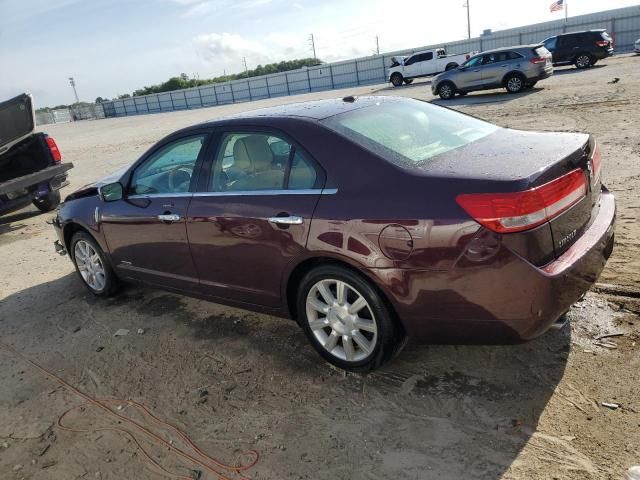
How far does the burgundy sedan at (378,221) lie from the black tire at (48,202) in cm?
617

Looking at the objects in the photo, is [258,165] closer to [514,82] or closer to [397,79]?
[514,82]

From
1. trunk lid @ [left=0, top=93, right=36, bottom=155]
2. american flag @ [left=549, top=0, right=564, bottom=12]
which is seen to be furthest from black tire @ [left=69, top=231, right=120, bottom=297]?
american flag @ [left=549, top=0, right=564, bottom=12]

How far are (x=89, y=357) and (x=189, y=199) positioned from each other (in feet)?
4.82

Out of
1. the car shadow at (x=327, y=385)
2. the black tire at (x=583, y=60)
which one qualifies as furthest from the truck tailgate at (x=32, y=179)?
the black tire at (x=583, y=60)

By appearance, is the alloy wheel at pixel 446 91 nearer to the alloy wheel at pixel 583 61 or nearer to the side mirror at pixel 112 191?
the alloy wheel at pixel 583 61

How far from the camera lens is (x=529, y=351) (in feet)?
10.8

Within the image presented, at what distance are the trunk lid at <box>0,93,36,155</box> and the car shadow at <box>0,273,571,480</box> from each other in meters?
5.66

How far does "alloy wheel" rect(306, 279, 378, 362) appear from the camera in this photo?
10.3 feet

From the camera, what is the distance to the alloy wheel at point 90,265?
202 inches

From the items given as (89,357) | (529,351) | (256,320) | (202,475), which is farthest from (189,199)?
(529,351)

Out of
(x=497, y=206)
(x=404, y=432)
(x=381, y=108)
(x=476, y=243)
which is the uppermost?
(x=381, y=108)

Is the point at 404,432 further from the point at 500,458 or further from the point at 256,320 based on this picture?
the point at 256,320

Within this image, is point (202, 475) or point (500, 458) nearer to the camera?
point (500, 458)

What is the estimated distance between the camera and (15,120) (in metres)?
9.09
